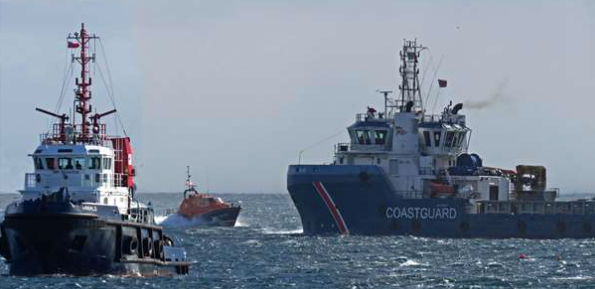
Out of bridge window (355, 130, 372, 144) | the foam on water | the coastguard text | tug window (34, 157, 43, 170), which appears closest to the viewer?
tug window (34, 157, 43, 170)

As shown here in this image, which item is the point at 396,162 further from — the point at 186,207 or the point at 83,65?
the point at 83,65

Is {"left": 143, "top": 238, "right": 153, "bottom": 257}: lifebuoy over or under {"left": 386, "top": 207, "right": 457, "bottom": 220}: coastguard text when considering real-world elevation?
under

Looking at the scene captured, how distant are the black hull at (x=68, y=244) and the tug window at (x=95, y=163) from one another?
276 centimetres

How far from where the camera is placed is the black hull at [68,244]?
216 feet

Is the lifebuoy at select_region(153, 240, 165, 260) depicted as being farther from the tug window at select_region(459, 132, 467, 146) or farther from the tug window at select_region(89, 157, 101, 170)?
the tug window at select_region(459, 132, 467, 146)

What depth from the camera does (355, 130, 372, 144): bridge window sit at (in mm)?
115312

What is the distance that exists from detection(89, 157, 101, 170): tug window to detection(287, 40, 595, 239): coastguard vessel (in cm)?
4209

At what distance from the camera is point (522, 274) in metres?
79.2

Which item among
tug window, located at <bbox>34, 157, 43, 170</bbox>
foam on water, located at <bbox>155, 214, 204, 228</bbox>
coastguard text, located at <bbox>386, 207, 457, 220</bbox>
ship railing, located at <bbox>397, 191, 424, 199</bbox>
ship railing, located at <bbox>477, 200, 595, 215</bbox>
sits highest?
tug window, located at <bbox>34, 157, 43, 170</bbox>

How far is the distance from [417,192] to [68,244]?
49724 mm

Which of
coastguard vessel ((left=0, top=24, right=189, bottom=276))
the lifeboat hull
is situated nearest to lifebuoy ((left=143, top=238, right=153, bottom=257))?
coastguard vessel ((left=0, top=24, right=189, bottom=276))

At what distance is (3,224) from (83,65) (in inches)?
299

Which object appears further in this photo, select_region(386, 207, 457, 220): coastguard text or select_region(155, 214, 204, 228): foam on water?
select_region(155, 214, 204, 228): foam on water

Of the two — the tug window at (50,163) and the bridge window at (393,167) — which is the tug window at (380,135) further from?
the tug window at (50,163)
